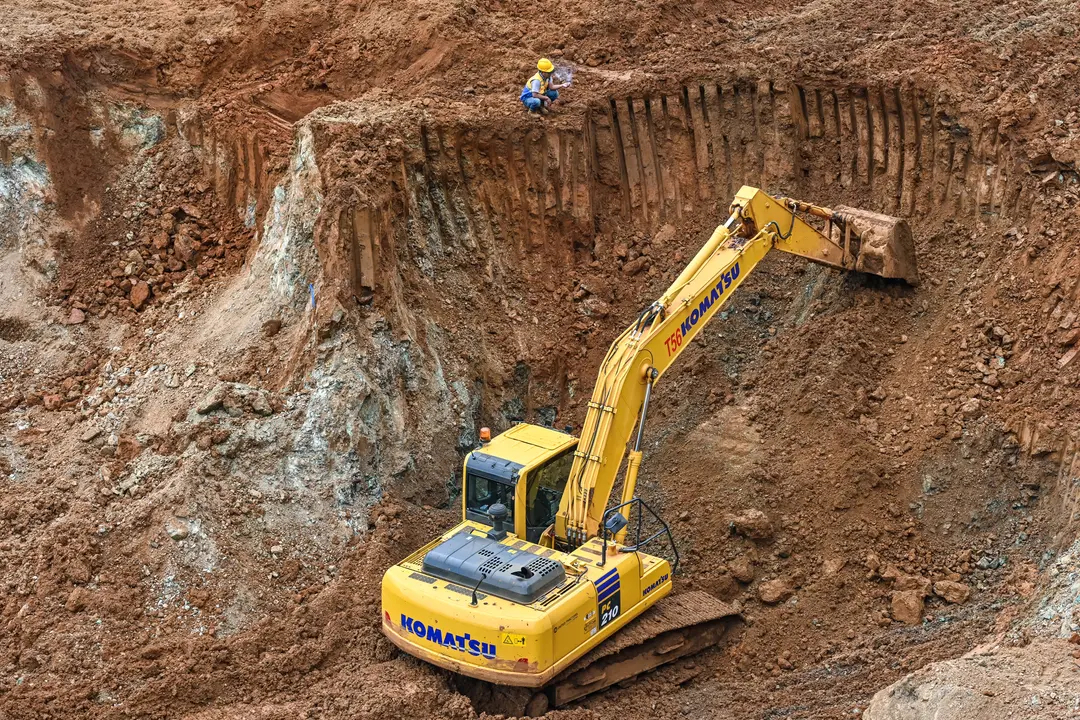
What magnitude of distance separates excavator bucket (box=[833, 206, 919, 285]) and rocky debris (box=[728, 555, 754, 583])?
3.92m

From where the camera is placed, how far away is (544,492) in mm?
13938

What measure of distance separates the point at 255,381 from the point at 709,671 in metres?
6.09

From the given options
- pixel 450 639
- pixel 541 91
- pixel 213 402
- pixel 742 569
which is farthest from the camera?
pixel 541 91

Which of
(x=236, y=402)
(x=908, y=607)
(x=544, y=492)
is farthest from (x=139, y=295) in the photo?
(x=908, y=607)

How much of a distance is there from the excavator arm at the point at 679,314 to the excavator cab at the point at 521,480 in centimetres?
34

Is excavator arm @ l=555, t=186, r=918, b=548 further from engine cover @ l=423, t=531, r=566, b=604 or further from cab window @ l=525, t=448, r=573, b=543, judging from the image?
engine cover @ l=423, t=531, r=566, b=604

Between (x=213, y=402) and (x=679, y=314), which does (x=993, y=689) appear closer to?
(x=679, y=314)

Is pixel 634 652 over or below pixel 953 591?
below

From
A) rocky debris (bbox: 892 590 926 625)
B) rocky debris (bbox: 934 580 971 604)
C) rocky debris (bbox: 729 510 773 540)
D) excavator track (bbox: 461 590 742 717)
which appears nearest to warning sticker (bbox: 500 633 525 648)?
excavator track (bbox: 461 590 742 717)

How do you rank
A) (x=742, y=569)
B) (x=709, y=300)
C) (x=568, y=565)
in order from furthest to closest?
(x=742, y=569)
(x=709, y=300)
(x=568, y=565)

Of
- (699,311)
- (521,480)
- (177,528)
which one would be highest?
(699,311)

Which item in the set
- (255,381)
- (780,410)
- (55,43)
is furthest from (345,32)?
(780,410)

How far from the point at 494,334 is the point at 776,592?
5.12m

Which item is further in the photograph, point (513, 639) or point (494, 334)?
point (494, 334)
